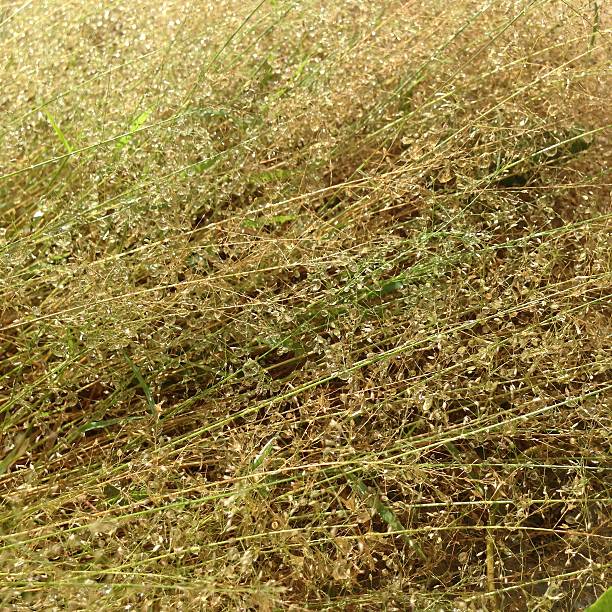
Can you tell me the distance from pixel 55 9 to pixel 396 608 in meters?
2.10

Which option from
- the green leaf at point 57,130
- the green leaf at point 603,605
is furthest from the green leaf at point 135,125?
the green leaf at point 603,605

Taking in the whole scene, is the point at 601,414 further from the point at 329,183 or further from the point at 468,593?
the point at 329,183

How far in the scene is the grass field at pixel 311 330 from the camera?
145 centimetres

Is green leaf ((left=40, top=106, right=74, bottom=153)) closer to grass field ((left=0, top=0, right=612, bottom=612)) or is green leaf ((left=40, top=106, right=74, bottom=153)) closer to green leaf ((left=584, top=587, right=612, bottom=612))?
grass field ((left=0, top=0, right=612, bottom=612))

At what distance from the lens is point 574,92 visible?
2.04m

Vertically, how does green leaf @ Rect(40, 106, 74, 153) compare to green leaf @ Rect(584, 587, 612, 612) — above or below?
above

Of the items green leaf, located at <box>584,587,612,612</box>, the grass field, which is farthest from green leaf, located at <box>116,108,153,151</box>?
green leaf, located at <box>584,587,612,612</box>

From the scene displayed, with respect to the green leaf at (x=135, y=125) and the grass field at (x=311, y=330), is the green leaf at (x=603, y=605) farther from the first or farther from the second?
the green leaf at (x=135, y=125)

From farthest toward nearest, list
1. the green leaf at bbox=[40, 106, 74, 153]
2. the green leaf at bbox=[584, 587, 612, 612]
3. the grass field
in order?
the green leaf at bbox=[40, 106, 74, 153] < the grass field < the green leaf at bbox=[584, 587, 612, 612]

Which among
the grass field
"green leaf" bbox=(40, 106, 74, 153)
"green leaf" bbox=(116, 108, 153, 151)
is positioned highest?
"green leaf" bbox=(40, 106, 74, 153)

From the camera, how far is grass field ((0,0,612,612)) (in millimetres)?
1445

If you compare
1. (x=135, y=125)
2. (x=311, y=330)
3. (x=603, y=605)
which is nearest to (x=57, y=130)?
(x=135, y=125)

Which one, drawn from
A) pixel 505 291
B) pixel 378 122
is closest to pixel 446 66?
pixel 378 122

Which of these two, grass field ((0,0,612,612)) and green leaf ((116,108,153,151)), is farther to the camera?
green leaf ((116,108,153,151))
